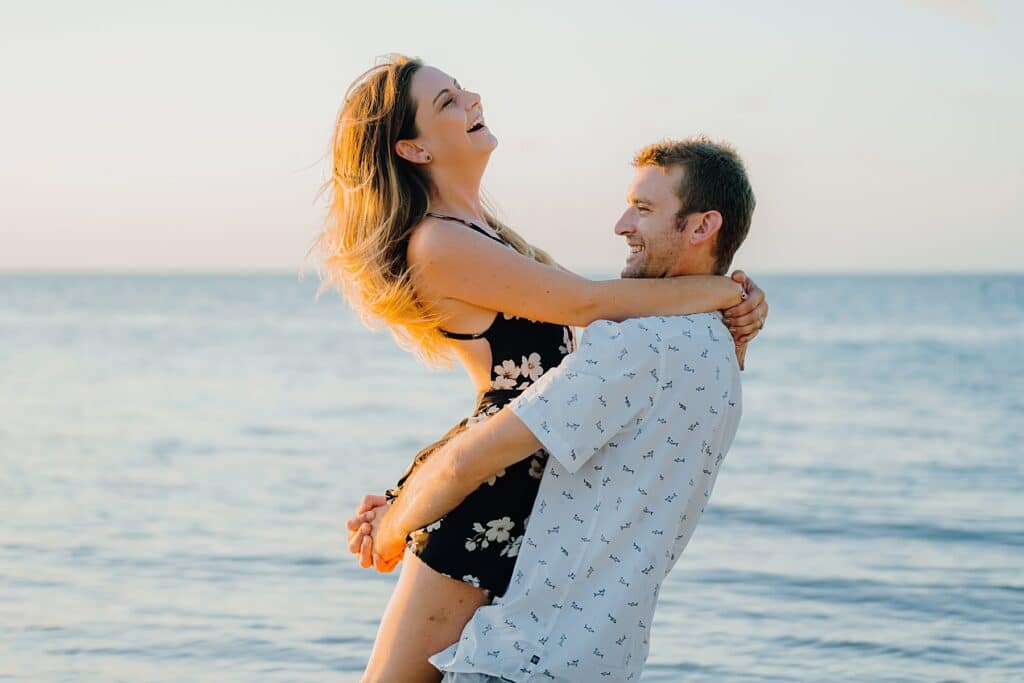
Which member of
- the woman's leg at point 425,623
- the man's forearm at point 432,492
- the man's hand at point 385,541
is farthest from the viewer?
the man's hand at point 385,541

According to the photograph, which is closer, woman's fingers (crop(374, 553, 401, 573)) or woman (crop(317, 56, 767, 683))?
woman (crop(317, 56, 767, 683))

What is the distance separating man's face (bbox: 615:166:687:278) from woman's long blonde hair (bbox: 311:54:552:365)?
0.48m

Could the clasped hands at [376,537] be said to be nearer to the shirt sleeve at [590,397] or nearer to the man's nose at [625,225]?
the shirt sleeve at [590,397]

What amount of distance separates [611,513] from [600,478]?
2.9 inches

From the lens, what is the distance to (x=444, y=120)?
3158 millimetres

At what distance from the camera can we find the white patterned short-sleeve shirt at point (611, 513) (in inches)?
103

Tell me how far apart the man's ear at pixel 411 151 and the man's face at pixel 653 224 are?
0.54m

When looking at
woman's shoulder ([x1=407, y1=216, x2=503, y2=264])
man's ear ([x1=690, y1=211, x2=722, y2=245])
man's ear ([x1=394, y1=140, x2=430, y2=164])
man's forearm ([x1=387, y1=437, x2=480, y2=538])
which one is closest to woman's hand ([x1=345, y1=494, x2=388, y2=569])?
man's forearm ([x1=387, y1=437, x2=480, y2=538])

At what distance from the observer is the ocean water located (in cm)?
660

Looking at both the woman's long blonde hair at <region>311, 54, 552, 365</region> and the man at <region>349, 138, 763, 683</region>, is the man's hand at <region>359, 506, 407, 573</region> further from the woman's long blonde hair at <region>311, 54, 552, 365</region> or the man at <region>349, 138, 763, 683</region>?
the woman's long blonde hair at <region>311, 54, 552, 365</region>

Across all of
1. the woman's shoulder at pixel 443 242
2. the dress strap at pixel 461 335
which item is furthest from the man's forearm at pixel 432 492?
the woman's shoulder at pixel 443 242

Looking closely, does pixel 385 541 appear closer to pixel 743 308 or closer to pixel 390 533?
pixel 390 533

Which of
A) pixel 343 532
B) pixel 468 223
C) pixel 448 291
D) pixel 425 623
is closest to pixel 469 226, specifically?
pixel 468 223

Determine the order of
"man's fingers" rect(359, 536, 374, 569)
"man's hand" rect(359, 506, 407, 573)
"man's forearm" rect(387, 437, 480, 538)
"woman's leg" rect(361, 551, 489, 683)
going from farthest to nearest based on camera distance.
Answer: "man's fingers" rect(359, 536, 374, 569)
"man's hand" rect(359, 506, 407, 573)
"woman's leg" rect(361, 551, 489, 683)
"man's forearm" rect(387, 437, 480, 538)
